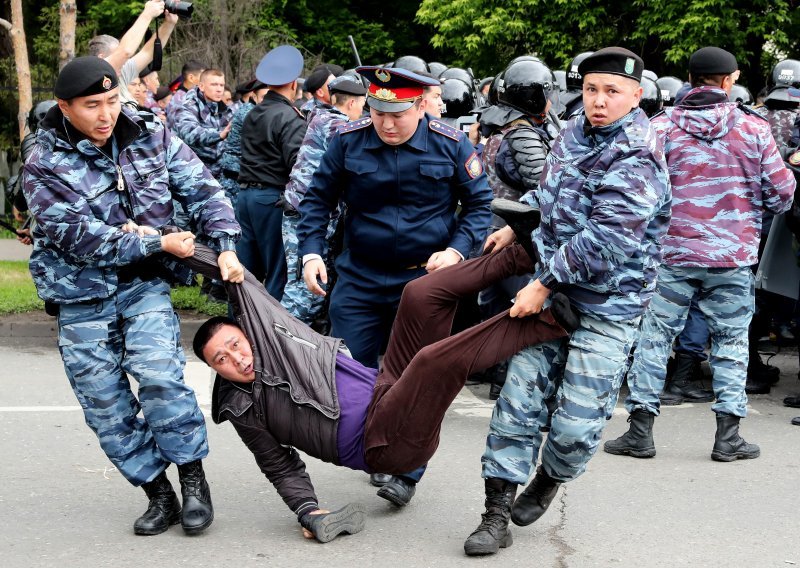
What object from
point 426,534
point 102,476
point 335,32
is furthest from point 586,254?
point 335,32

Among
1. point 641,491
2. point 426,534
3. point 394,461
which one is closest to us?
point 394,461

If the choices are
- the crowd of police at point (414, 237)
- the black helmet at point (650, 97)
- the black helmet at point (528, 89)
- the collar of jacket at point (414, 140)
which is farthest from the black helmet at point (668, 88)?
the collar of jacket at point (414, 140)

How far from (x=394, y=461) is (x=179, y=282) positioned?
115 centimetres

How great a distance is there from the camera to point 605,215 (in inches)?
153

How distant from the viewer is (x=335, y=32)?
25.4 metres

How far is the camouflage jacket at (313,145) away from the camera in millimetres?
6531

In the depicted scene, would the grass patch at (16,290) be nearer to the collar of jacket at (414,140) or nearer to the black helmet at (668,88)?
the collar of jacket at (414,140)

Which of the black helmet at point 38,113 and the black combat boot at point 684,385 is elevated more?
the black helmet at point 38,113

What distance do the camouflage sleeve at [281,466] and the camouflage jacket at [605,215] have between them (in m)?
1.19

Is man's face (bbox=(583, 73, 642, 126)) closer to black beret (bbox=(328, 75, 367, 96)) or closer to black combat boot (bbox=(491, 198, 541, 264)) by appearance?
black combat boot (bbox=(491, 198, 541, 264))

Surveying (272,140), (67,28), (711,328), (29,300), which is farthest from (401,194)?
(67,28)

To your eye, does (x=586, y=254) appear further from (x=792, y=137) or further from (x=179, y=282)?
(x=792, y=137)

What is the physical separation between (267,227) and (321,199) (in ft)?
10.6

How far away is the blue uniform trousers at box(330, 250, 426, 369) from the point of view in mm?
4988
